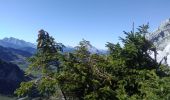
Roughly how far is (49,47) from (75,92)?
469 cm

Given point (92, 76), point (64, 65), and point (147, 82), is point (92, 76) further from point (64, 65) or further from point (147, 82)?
point (147, 82)

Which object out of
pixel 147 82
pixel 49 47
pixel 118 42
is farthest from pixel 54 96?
pixel 147 82

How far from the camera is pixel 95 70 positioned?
67.5 ft

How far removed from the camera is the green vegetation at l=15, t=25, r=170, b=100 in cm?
1988

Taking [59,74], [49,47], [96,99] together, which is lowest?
[96,99]

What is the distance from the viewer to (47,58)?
22438 mm

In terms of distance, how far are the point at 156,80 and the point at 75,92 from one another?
6.23m

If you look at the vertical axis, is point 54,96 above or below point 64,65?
below

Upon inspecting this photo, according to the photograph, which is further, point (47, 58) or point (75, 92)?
point (47, 58)

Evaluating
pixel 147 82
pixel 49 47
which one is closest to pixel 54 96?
pixel 49 47

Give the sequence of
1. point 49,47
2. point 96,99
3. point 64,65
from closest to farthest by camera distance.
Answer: point 96,99 < point 64,65 < point 49,47

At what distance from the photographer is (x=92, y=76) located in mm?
20578

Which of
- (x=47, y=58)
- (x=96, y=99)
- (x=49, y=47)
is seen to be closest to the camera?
(x=96, y=99)

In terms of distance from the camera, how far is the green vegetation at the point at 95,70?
782 inches
